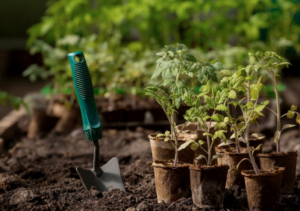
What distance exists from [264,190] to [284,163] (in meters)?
0.21

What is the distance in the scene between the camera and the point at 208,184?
1.64m

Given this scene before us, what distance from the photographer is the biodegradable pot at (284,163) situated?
69.0 inches

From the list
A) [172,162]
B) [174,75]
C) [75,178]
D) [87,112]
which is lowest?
[75,178]

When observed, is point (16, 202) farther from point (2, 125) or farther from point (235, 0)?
point (235, 0)

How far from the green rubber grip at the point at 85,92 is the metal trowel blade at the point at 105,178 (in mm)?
170

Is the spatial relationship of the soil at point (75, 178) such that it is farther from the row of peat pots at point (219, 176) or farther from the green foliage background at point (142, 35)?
the green foliage background at point (142, 35)

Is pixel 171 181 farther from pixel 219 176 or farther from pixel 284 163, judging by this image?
pixel 284 163

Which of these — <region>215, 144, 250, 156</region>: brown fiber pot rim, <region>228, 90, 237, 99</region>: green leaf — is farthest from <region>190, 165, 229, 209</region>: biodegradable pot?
<region>228, 90, 237, 99</region>: green leaf

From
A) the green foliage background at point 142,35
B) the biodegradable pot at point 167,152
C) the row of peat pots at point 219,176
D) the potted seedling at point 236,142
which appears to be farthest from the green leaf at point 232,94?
the green foliage background at point 142,35

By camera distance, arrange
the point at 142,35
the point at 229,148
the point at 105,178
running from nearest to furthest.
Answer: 1. the point at 229,148
2. the point at 105,178
3. the point at 142,35

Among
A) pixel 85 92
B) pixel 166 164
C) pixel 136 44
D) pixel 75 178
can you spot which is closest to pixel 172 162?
pixel 166 164

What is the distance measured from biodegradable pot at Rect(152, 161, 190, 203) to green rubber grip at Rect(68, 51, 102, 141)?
35 cm

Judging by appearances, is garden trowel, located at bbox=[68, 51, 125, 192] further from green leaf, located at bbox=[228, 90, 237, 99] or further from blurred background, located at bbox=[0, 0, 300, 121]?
blurred background, located at bbox=[0, 0, 300, 121]

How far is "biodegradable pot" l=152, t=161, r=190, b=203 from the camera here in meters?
1.72
